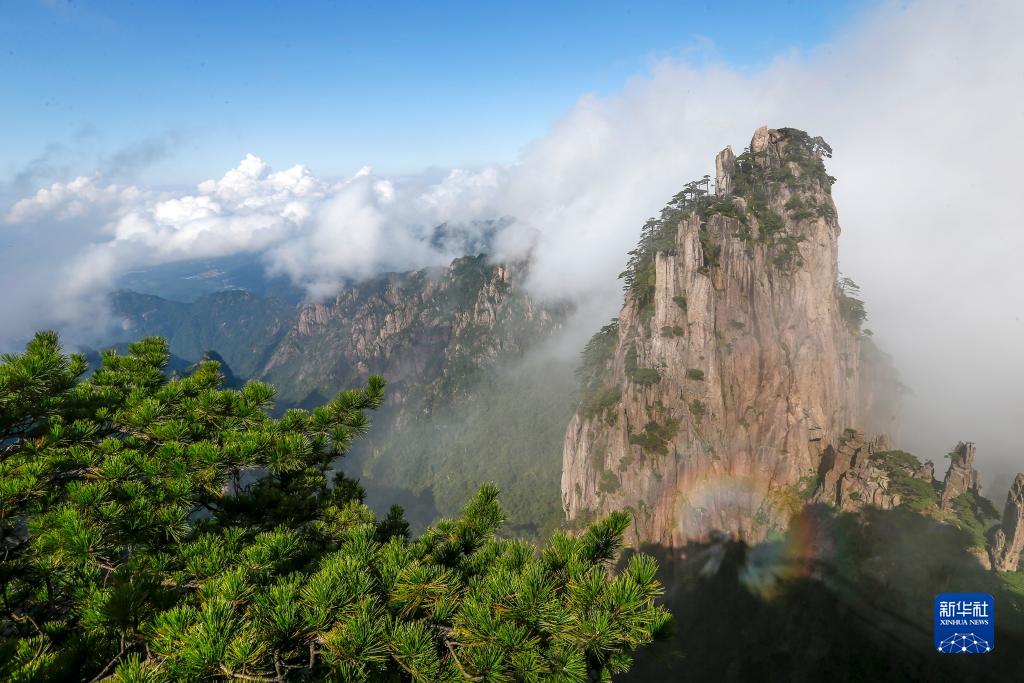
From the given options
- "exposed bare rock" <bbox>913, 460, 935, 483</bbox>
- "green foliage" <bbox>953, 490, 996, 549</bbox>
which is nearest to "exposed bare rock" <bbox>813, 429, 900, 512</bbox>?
"exposed bare rock" <bbox>913, 460, 935, 483</bbox>

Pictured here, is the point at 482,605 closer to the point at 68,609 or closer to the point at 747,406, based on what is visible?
the point at 68,609

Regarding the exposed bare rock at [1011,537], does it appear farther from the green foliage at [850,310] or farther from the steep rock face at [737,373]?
the green foliage at [850,310]

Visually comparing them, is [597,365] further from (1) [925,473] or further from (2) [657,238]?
(1) [925,473]

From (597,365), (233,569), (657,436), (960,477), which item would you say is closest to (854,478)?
(960,477)

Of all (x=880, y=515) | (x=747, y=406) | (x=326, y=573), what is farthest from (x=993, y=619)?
(x=326, y=573)

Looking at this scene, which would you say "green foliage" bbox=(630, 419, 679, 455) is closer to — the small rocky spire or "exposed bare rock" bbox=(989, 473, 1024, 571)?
"exposed bare rock" bbox=(989, 473, 1024, 571)

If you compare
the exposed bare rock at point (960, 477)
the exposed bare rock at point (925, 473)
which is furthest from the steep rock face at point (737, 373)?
the exposed bare rock at point (960, 477)
